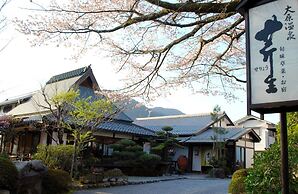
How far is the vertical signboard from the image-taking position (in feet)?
10.8

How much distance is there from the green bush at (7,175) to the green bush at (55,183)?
125 cm

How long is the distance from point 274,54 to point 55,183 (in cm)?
744

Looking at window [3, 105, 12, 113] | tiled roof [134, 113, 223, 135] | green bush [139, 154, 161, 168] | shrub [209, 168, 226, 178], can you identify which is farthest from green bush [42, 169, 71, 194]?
window [3, 105, 12, 113]

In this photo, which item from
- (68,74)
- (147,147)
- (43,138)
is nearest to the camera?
(43,138)

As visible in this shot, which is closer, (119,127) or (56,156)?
(56,156)

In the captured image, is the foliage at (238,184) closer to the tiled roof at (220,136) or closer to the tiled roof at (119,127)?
the tiled roof at (119,127)

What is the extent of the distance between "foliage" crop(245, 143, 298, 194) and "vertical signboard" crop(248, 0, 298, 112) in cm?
317

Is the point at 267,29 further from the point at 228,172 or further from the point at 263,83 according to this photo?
the point at 228,172

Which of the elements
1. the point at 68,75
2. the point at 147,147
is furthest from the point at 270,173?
the point at 68,75

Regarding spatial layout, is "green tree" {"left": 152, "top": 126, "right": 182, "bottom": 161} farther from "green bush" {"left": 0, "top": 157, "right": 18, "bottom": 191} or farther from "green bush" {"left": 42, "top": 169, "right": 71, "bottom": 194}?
"green bush" {"left": 0, "top": 157, "right": 18, "bottom": 191}

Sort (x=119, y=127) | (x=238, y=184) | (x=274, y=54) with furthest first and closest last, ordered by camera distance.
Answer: (x=119, y=127)
(x=238, y=184)
(x=274, y=54)

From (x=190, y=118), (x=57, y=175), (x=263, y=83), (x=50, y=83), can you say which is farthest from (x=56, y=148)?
(x=190, y=118)

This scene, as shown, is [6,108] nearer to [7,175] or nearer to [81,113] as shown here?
[81,113]

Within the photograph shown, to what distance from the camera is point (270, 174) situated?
6.05 metres
